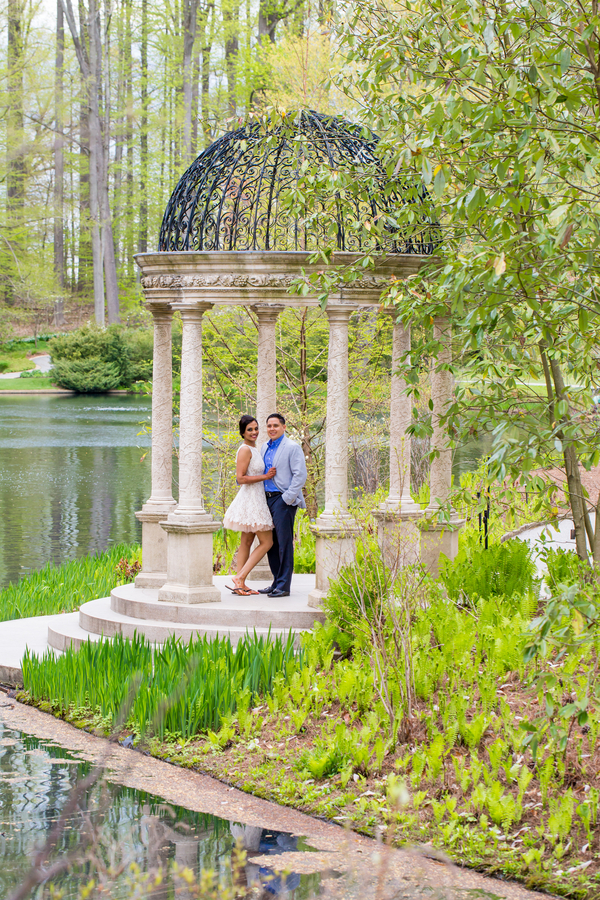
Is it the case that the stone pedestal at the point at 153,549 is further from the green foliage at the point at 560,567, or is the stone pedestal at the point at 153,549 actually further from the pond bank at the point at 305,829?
the green foliage at the point at 560,567

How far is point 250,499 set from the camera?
8797mm

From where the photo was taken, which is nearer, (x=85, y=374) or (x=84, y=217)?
(x=85, y=374)

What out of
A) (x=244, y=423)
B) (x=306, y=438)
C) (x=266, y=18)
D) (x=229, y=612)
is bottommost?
(x=229, y=612)

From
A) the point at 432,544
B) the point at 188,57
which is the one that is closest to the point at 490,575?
the point at 432,544

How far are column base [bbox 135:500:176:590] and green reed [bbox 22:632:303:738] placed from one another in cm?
197

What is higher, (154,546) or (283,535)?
(283,535)

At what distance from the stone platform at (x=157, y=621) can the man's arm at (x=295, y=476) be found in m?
0.94

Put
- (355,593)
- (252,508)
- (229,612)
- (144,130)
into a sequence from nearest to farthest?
(355,593), (229,612), (252,508), (144,130)

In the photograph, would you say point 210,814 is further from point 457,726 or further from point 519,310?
point 519,310

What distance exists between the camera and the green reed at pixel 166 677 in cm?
625

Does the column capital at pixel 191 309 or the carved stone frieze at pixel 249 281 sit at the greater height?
the carved stone frieze at pixel 249 281

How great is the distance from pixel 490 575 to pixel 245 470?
2.41 m

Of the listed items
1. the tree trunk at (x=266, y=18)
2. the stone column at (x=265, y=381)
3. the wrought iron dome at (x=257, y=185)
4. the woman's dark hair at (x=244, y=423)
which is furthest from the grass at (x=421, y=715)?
the tree trunk at (x=266, y=18)

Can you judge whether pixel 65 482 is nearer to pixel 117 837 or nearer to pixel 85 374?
pixel 117 837
